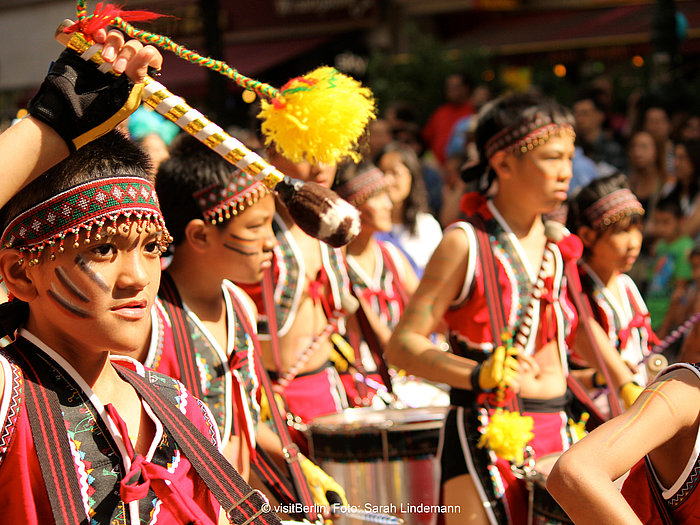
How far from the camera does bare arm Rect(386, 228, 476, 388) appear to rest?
368 centimetres

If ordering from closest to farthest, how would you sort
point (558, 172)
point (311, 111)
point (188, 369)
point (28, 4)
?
point (311, 111) < point (188, 369) < point (558, 172) < point (28, 4)

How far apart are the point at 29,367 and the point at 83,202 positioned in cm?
37

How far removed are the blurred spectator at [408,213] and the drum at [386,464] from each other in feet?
11.7

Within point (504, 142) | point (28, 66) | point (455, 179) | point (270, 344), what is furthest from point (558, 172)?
Result: point (28, 66)

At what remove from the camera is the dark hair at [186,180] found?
3383 mm

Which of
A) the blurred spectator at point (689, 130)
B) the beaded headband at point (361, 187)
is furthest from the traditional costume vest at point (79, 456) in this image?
the blurred spectator at point (689, 130)

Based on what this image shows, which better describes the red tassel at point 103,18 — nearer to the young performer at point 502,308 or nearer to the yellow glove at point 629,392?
the young performer at point 502,308

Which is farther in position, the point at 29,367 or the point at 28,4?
the point at 28,4

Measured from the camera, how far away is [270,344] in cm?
459

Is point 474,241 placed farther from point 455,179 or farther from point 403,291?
point 455,179

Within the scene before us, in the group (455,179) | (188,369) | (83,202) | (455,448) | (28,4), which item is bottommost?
(455,448)

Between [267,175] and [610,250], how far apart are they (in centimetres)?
317

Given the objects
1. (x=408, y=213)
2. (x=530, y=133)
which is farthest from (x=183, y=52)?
(x=408, y=213)

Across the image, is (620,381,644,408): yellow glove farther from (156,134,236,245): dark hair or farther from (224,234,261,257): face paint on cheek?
(156,134,236,245): dark hair
